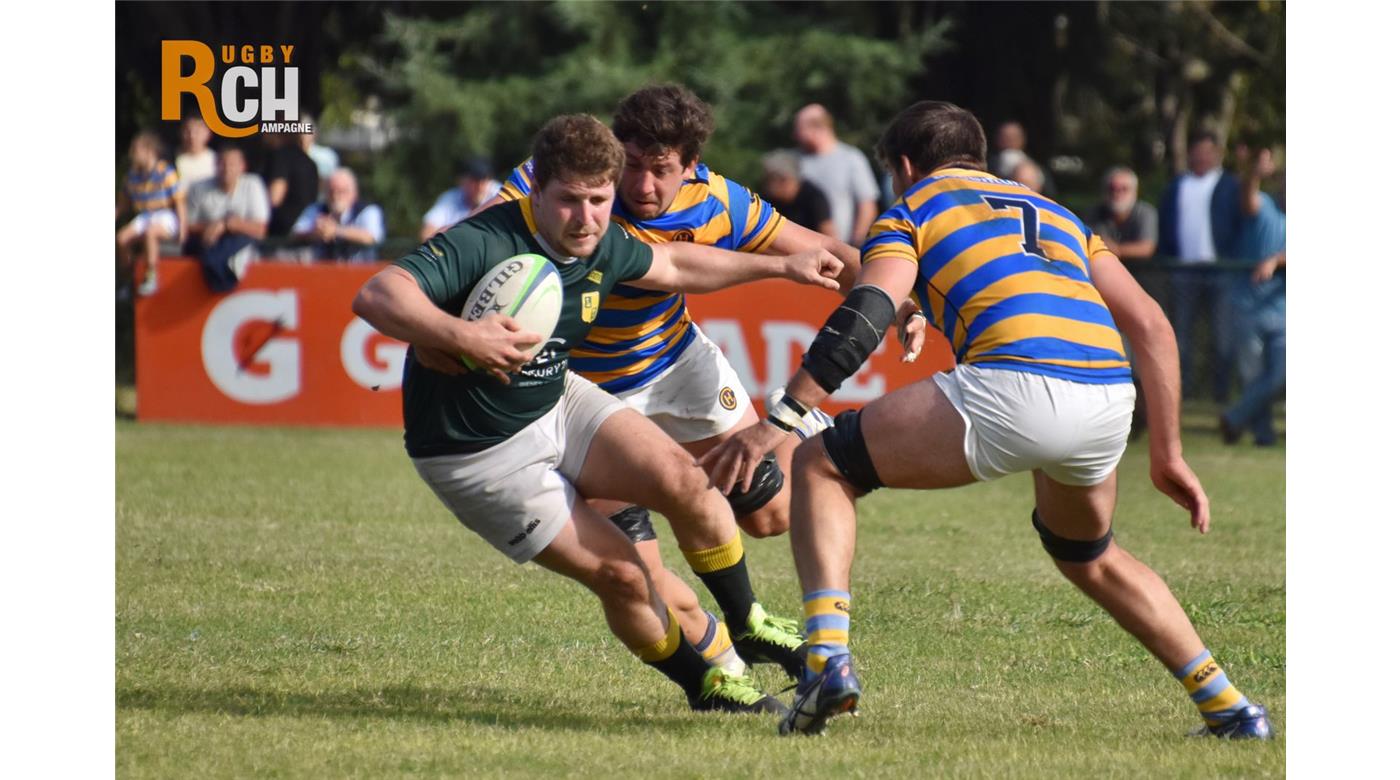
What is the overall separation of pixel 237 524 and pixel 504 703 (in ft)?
13.2

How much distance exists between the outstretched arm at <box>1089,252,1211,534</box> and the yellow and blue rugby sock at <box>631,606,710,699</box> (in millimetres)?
1536

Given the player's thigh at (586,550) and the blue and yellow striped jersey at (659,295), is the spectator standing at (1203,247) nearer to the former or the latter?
the blue and yellow striped jersey at (659,295)

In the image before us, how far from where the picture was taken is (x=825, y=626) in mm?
5078

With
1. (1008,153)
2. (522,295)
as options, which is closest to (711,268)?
(522,295)

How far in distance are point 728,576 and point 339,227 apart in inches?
348

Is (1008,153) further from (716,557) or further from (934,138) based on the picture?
(934,138)

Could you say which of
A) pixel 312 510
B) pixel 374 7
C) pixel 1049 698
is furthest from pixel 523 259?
pixel 374 7

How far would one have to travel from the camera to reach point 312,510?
10094 mm

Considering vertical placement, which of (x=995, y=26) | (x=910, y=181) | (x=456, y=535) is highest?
(x=995, y=26)

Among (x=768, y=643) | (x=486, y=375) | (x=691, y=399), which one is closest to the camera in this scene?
(x=486, y=375)

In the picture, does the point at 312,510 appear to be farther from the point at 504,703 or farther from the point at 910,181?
the point at 910,181

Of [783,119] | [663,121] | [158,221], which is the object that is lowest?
[158,221]

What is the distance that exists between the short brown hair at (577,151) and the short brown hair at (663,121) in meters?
0.87

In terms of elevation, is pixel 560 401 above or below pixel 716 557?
above
